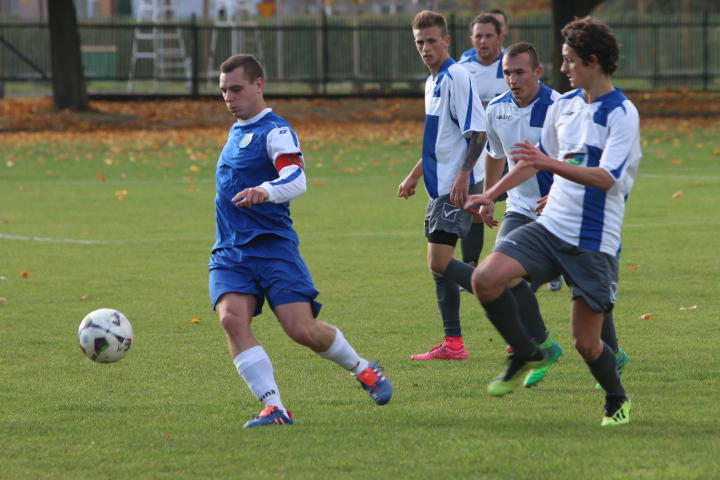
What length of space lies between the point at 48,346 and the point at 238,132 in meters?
2.53

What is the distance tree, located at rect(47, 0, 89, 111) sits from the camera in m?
25.8

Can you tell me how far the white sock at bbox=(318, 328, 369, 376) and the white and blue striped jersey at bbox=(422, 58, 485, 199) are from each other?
1.65 meters

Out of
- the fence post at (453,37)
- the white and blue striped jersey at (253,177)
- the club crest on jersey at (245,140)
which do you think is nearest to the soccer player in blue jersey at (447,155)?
the white and blue striped jersey at (253,177)

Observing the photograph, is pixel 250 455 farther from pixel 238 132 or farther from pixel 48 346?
pixel 48 346

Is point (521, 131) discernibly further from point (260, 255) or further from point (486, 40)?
point (486, 40)

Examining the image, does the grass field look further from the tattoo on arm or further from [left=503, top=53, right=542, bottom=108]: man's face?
[left=503, top=53, right=542, bottom=108]: man's face

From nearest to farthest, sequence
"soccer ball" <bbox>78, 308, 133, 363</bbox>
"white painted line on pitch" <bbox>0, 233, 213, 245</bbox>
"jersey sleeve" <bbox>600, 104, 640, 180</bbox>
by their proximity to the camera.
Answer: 1. "jersey sleeve" <bbox>600, 104, 640, 180</bbox>
2. "soccer ball" <bbox>78, 308, 133, 363</bbox>
3. "white painted line on pitch" <bbox>0, 233, 213, 245</bbox>

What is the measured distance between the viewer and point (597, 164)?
15.5ft

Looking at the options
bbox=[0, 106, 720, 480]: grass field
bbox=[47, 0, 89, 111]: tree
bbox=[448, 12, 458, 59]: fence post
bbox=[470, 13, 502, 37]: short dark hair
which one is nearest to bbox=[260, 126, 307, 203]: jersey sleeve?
bbox=[0, 106, 720, 480]: grass field

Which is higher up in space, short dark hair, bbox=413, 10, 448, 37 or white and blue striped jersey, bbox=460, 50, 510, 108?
short dark hair, bbox=413, 10, 448, 37

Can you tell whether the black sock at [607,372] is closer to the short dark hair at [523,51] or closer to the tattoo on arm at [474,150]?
the tattoo on arm at [474,150]

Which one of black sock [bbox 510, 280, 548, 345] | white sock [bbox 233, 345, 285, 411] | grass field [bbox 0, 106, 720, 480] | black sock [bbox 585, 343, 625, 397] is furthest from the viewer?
black sock [bbox 510, 280, 548, 345]

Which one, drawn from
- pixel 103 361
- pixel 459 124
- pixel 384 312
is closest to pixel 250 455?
pixel 103 361

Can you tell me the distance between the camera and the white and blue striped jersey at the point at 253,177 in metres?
5.12
